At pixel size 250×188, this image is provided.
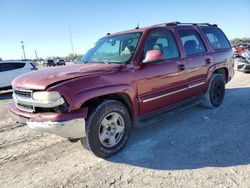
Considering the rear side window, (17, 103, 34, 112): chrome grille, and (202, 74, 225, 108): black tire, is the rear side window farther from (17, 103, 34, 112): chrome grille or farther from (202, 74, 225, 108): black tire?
(17, 103, 34, 112): chrome grille

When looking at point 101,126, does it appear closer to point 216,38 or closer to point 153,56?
point 153,56

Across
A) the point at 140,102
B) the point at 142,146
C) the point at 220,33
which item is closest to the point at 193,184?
the point at 142,146

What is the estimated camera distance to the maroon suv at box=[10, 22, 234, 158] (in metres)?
Answer: 3.46

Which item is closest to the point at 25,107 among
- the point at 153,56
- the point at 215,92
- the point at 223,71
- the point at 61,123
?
the point at 61,123

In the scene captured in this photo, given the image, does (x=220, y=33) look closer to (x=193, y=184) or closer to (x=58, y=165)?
(x=193, y=184)

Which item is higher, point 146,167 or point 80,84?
point 80,84

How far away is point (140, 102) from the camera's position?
427 centimetres

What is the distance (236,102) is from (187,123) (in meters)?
2.15

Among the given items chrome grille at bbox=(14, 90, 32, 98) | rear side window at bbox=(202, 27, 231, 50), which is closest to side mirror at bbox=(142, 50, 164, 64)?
chrome grille at bbox=(14, 90, 32, 98)

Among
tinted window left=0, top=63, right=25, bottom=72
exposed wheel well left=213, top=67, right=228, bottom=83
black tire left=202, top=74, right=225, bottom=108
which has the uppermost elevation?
tinted window left=0, top=63, right=25, bottom=72

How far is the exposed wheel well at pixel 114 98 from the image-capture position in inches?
148

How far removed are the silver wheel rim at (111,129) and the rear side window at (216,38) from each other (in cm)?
342

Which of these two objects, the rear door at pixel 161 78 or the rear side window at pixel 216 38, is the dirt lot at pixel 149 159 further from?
the rear side window at pixel 216 38

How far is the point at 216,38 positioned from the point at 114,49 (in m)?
3.07
